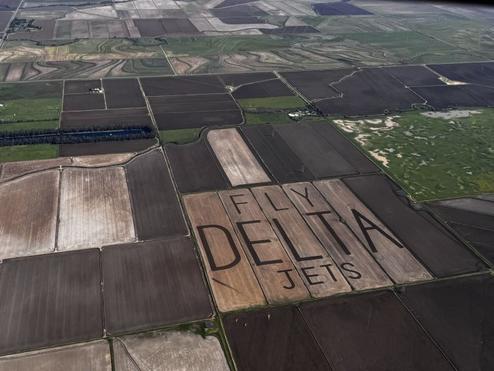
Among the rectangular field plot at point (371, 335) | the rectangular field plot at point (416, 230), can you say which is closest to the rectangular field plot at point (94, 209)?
the rectangular field plot at point (371, 335)

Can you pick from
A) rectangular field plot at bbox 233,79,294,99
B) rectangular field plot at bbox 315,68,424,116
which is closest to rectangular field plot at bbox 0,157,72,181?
rectangular field plot at bbox 233,79,294,99

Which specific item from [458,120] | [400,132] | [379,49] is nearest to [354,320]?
[400,132]

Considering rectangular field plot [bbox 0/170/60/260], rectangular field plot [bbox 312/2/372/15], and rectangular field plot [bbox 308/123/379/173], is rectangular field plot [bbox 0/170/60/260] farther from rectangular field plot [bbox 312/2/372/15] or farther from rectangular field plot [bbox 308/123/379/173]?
rectangular field plot [bbox 312/2/372/15]

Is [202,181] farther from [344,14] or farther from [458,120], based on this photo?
[344,14]

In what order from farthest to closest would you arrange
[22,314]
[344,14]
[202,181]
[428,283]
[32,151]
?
[344,14]
[32,151]
[202,181]
[428,283]
[22,314]

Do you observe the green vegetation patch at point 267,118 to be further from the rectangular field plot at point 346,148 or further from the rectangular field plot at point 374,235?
the rectangular field plot at point 374,235

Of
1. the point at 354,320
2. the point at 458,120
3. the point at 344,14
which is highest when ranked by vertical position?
the point at 344,14

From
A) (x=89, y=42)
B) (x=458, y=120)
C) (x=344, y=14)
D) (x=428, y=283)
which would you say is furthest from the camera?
(x=344, y=14)
